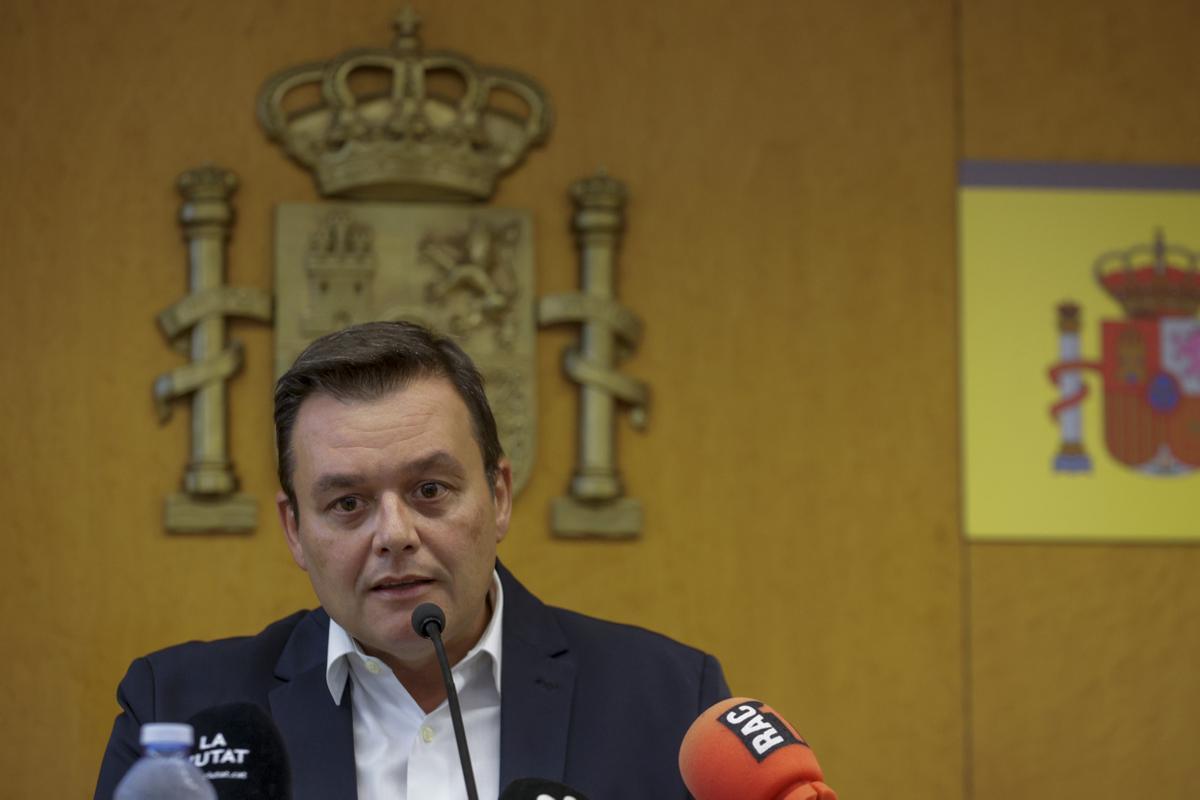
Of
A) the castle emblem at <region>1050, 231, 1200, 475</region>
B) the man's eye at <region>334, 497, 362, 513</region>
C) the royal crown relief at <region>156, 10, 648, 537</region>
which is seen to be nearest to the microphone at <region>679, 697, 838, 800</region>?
the man's eye at <region>334, 497, 362, 513</region>

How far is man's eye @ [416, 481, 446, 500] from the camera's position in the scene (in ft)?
6.39

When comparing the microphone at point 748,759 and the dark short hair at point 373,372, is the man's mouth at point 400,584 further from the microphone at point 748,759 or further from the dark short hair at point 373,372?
the microphone at point 748,759

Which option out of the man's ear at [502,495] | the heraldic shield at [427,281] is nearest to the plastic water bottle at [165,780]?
the man's ear at [502,495]

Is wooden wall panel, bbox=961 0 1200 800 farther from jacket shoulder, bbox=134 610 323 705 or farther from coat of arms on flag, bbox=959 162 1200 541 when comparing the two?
jacket shoulder, bbox=134 610 323 705

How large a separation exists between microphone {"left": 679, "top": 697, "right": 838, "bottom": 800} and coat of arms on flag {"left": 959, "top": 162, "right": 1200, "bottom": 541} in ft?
8.91

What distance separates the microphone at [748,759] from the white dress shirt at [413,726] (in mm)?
455

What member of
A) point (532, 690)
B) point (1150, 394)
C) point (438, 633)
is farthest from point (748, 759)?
point (1150, 394)

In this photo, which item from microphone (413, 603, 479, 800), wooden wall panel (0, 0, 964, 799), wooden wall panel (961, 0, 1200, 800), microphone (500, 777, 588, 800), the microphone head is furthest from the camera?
wooden wall panel (961, 0, 1200, 800)

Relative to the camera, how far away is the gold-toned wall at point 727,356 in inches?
156

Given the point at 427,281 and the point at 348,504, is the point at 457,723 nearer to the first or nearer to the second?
the point at 348,504

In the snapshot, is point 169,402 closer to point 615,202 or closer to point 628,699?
point 615,202

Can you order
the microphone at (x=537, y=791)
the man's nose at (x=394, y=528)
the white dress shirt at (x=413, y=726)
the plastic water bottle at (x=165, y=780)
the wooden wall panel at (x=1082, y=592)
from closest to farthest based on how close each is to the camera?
1. the plastic water bottle at (x=165, y=780)
2. the microphone at (x=537, y=791)
3. the man's nose at (x=394, y=528)
4. the white dress shirt at (x=413, y=726)
5. the wooden wall panel at (x=1082, y=592)

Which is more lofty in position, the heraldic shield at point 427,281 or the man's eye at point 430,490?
the heraldic shield at point 427,281

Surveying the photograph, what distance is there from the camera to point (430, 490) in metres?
1.95
